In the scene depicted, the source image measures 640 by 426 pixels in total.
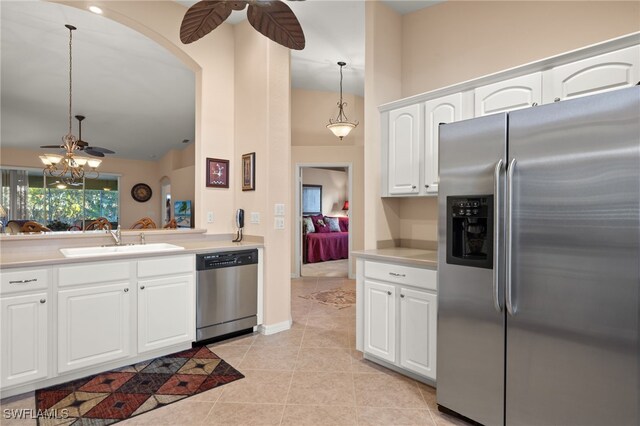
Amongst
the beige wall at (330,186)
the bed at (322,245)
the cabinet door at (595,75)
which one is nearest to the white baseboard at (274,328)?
the cabinet door at (595,75)

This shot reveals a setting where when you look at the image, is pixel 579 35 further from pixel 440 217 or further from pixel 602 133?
pixel 440 217

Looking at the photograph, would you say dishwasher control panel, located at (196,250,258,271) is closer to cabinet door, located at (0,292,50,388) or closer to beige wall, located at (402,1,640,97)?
cabinet door, located at (0,292,50,388)

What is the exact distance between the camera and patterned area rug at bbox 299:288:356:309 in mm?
4602

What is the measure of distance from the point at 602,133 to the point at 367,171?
1.85 metres

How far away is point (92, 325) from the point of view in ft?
8.13

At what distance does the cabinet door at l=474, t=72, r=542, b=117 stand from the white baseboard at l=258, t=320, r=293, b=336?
2.67 metres

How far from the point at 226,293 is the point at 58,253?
1.37m

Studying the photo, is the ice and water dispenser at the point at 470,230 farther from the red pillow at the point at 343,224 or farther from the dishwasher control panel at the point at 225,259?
the red pillow at the point at 343,224

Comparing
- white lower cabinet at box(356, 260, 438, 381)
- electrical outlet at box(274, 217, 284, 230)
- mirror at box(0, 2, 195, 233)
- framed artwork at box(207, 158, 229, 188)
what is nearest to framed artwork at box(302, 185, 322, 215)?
mirror at box(0, 2, 195, 233)

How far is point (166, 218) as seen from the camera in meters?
10.0

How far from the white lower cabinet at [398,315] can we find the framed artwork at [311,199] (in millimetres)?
6794

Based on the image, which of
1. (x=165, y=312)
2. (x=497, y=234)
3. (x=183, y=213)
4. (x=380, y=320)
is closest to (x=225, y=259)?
(x=165, y=312)

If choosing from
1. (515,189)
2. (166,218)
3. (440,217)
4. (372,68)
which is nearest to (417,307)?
(440,217)

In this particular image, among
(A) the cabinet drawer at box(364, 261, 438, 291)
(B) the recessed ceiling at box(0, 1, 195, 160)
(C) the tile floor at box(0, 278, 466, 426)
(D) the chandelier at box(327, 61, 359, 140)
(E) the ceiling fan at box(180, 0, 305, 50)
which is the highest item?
(B) the recessed ceiling at box(0, 1, 195, 160)
